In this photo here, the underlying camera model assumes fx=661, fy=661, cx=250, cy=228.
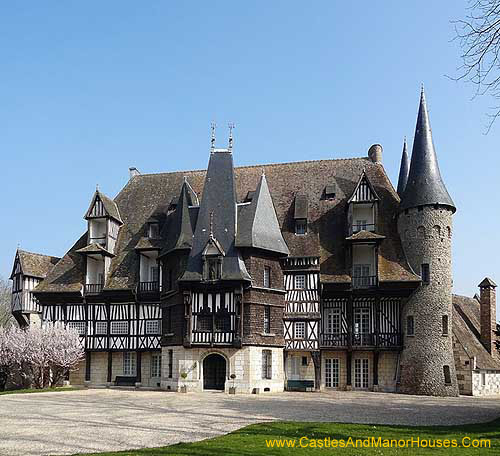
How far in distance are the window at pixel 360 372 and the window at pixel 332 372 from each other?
0.80 meters

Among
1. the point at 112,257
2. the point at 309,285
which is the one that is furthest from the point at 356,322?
the point at 112,257

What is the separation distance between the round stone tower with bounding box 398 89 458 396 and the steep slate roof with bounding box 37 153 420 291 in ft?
2.88

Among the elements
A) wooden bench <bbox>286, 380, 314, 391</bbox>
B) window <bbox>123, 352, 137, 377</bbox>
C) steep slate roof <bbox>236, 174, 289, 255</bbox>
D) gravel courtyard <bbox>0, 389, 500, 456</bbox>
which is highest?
steep slate roof <bbox>236, 174, 289, 255</bbox>

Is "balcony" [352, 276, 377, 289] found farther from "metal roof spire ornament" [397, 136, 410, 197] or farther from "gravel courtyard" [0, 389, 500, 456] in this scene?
"metal roof spire ornament" [397, 136, 410, 197]

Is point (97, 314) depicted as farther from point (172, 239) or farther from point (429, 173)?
point (429, 173)

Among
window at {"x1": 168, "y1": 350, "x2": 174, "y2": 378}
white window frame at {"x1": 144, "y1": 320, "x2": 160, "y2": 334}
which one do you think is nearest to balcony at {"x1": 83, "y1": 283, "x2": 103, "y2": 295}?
white window frame at {"x1": 144, "y1": 320, "x2": 160, "y2": 334}

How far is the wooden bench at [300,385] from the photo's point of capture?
1152 inches

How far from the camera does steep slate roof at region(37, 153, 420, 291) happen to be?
29.9m

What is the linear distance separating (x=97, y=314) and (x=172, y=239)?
541cm

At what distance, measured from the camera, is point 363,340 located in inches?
1150

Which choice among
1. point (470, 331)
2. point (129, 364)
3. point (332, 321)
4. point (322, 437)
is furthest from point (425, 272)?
point (322, 437)

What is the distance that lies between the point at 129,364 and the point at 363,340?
11.2 metres

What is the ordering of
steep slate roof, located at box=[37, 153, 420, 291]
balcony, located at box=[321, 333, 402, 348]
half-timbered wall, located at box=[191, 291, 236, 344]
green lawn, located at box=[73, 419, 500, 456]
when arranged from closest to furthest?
green lawn, located at box=[73, 419, 500, 456]
half-timbered wall, located at box=[191, 291, 236, 344]
balcony, located at box=[321, 333, 402, 348]
steep slate roof, located at box=[37, 153, 420, 291]

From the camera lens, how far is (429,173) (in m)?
29.7
